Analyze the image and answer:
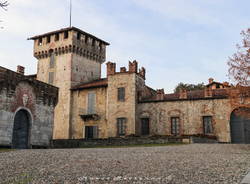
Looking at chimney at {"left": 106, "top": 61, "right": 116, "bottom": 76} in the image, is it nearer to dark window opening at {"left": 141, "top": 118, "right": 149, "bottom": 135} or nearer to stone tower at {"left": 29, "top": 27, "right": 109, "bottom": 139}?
stone tower at {"left": 29, "top": 27, "right": 109, "bottom": 139}

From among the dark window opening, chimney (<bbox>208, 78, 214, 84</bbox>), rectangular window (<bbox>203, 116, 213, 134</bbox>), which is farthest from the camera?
chimney (<bbox>208, 78, 214, 84</bbox>)

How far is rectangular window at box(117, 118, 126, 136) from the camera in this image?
29920mm

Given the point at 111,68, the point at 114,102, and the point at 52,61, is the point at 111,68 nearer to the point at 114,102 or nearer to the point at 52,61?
the point at 114,102

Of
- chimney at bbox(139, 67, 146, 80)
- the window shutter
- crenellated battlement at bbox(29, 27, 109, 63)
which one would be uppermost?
crenellated battlement at bbox(29, 27, 109, 63)

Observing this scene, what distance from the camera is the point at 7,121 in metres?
19.2

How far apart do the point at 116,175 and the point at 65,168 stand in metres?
2.02

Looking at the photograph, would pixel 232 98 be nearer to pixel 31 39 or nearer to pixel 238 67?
pixel 238 67

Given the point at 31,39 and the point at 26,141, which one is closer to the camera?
the point at 26,141

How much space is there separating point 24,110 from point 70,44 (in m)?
16.7

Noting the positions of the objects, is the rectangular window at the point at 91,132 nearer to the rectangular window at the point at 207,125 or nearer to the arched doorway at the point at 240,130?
the rectangular window at the point at 207,125

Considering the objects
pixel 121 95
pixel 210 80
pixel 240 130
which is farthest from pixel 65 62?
pixel 240 130

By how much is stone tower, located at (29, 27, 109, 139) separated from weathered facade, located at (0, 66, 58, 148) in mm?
10491

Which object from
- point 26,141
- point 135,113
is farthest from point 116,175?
point 135,113

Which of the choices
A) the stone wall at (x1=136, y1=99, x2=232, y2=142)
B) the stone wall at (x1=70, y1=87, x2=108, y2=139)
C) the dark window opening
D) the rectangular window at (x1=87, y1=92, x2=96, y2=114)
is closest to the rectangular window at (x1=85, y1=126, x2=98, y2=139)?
the stone wall at (x1=70, y1=87, x2=108, y2=139)
